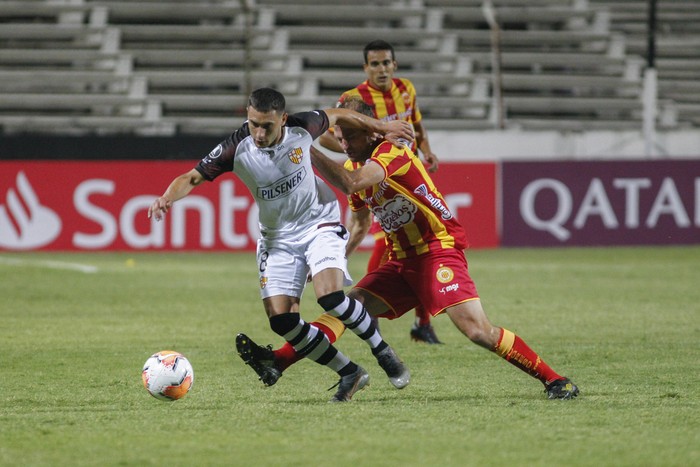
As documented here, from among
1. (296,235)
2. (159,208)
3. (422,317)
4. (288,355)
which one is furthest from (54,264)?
(159,208)

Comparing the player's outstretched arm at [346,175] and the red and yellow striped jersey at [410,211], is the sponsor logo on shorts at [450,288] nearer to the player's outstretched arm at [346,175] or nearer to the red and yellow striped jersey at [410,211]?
the red and yellow striped jersey at [410,211]

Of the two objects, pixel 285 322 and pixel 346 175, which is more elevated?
pixel 346 175

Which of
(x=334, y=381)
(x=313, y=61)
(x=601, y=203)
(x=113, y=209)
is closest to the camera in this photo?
(x=334, y=381)

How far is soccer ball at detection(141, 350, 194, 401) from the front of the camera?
635cm

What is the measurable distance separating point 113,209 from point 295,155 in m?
10.9

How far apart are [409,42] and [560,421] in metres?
16.9

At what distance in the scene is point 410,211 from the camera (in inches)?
269

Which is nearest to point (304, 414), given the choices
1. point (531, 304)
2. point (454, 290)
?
point (454, 290)

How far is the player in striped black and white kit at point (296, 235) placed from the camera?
21.4ft

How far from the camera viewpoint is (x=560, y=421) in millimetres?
5820

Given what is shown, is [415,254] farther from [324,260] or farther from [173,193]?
[173,193]

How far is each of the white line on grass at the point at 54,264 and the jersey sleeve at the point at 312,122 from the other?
347 inches

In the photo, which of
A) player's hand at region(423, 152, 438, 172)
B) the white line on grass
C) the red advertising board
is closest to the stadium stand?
the red advertising board

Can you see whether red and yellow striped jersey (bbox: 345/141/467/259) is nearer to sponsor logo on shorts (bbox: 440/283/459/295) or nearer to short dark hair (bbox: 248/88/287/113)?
sponsor logo on shorts (bbox: 440/283/459/295)
